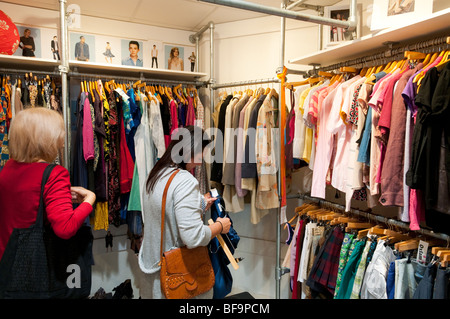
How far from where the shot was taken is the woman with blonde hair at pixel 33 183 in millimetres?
1136

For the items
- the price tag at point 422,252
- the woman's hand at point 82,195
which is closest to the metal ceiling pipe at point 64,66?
the woman's hand at point 82,195

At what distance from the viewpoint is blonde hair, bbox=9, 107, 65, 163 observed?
1181 mm

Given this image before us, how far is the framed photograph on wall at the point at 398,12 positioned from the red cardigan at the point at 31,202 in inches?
66.6

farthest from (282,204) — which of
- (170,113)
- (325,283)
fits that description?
(170,113)

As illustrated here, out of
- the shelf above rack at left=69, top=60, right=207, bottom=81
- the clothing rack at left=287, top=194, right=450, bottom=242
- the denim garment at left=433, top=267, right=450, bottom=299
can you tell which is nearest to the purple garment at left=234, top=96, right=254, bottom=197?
the clothing rack at left=287, top=194, right=450, bottom=242

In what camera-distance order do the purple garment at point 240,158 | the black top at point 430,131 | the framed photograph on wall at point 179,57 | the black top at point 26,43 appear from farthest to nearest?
the framed photograph on wall at point 179,57
the black top at point 26,43
the purple garment at point 240,158
the black top at point 430,131

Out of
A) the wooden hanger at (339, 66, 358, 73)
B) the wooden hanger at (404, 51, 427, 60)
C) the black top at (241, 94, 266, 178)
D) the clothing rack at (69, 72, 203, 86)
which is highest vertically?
the clothing rack at (69, 72, 203, 86)

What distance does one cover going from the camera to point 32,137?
1180 mm

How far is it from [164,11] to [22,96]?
1330 mm

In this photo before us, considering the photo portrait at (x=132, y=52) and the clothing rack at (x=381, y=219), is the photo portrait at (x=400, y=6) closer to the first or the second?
the clothing rack at (x=381, y=219)

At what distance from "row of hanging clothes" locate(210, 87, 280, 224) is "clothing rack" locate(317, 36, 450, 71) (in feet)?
1.83

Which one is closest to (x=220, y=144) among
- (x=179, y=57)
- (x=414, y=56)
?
(x=179, y=57)

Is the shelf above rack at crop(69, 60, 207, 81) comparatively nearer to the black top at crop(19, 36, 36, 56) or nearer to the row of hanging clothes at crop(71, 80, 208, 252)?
the row of hanging clothes at crop(71, 80, 208, 252)

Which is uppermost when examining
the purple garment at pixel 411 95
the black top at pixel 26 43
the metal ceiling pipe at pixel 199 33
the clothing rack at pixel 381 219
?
the metal ceiling pipe at pixel 199 33
